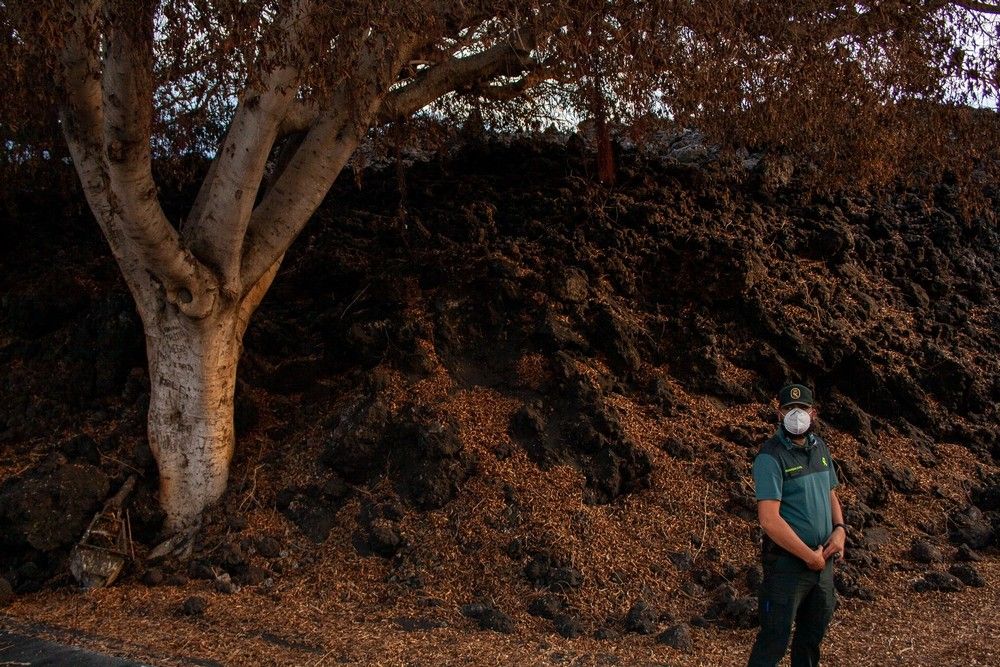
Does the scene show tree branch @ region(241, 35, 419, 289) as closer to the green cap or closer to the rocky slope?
the rocky slope

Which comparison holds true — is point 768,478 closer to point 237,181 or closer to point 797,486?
point 797,486

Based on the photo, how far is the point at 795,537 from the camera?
159 inches

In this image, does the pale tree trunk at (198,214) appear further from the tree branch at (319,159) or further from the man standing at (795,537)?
the man standing at (795,537)

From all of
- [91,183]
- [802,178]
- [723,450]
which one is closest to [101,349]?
[91,183]

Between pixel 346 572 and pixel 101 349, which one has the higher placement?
pixel 101 349

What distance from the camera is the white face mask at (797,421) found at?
167 inches

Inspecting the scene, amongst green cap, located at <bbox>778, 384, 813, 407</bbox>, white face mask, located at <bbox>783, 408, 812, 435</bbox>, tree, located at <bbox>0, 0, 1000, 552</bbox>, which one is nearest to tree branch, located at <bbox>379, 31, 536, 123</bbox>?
tree, located at <bbox>0, 0, 1000, 552</bbox>

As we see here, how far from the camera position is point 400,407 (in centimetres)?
746

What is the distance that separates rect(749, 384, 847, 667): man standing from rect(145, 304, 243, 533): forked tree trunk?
4342mm

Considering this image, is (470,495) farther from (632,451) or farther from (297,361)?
(297,361)

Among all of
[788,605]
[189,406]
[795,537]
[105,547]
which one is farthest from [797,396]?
[105,547]

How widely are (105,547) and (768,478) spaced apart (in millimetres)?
4820

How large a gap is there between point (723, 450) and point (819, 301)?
2.63 m

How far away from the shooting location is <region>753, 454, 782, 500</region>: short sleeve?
4.11m
